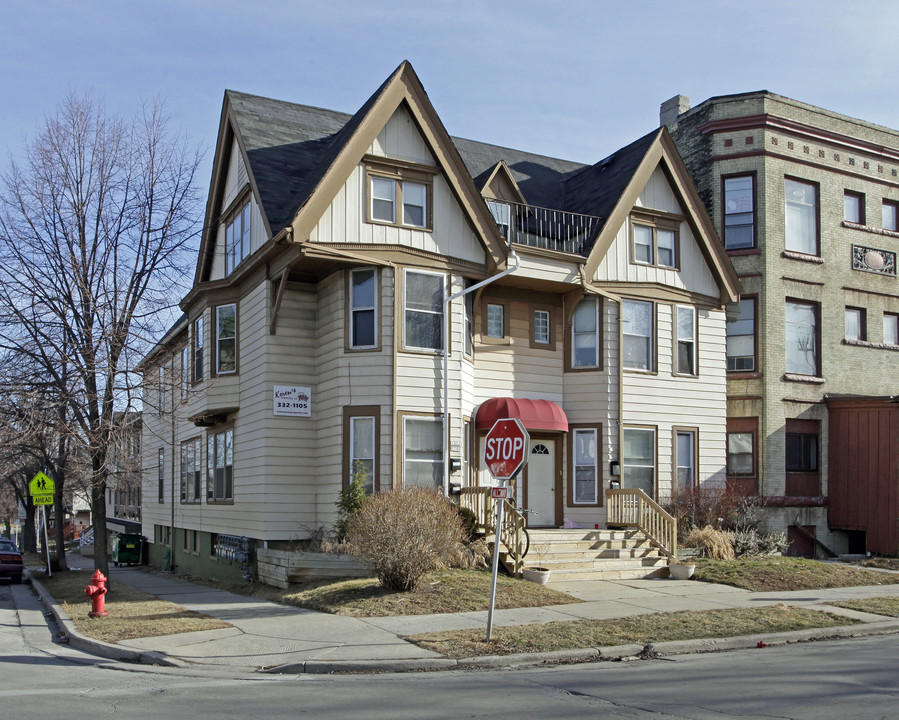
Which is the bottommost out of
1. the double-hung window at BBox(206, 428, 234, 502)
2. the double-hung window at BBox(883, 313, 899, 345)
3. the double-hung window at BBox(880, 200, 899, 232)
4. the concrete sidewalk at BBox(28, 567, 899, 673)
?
the concrete sidewalk at BBox(28, 567, 899, 673)

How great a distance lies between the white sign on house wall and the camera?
62.5ft

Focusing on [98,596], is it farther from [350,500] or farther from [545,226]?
[545,226]

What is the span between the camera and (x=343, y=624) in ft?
41.5

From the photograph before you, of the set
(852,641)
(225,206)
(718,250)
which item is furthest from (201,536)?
(852,641)

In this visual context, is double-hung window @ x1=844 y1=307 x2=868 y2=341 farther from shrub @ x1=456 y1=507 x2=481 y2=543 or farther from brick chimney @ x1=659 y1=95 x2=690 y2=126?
shrub @ x1=456 y1=507 x2=481 y2=543

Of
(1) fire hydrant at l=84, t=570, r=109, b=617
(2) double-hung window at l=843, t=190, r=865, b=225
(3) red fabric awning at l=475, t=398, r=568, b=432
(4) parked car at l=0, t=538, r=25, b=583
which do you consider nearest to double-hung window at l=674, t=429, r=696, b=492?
(3) red fabric awning at l=475, t=398, r=568, b=432

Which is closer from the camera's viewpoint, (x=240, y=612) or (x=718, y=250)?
(x=240, y=612)

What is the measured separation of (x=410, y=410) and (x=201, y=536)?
9289mm

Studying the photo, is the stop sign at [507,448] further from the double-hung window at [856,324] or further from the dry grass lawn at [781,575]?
the double-hung window at [856,324]

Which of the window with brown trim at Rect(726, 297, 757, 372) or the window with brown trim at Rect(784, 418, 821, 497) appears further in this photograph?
the window with brown trim at Rect(784, 418, 821, 497)

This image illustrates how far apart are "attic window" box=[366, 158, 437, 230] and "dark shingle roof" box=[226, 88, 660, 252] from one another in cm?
98

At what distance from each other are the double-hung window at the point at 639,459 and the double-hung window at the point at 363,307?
6884 mm

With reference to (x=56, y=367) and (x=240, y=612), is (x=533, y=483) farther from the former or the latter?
(x=56, y=367)

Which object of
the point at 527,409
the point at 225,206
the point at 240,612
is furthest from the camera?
the point at 225,206
